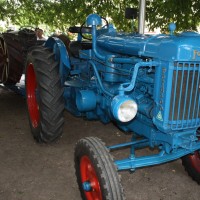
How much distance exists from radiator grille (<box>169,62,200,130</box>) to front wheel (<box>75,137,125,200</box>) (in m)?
0.53

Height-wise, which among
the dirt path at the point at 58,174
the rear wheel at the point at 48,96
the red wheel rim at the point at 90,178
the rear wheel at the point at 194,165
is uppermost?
the rear wheel at the point at 48,96

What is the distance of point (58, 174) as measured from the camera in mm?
2865

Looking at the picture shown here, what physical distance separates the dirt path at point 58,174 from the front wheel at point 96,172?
0.32 meters

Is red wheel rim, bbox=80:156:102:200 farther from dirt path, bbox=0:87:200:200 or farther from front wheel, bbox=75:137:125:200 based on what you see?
dirt path, bbox=0:87:200:200

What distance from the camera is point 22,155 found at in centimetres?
322

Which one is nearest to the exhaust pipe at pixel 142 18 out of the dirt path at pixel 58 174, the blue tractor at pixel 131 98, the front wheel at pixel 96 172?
the blue tractor at pixel 131 98

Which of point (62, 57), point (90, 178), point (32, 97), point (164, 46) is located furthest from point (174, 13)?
point (90, 178)

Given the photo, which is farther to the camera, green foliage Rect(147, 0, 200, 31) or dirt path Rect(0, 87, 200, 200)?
green foliage Rect(147, 0, 200, 31)

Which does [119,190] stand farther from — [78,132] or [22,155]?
[78,132]

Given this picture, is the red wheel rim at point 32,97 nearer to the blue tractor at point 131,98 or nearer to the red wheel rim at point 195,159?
the blue tractor at point 131,98

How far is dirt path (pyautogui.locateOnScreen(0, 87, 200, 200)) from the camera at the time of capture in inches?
101

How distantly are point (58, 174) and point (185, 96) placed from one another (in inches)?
59.0

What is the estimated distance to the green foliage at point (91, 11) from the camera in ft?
17.4

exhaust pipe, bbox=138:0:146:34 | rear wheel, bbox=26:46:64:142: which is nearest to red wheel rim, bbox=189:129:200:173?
rear wheel, bbox=26:46:64:142
